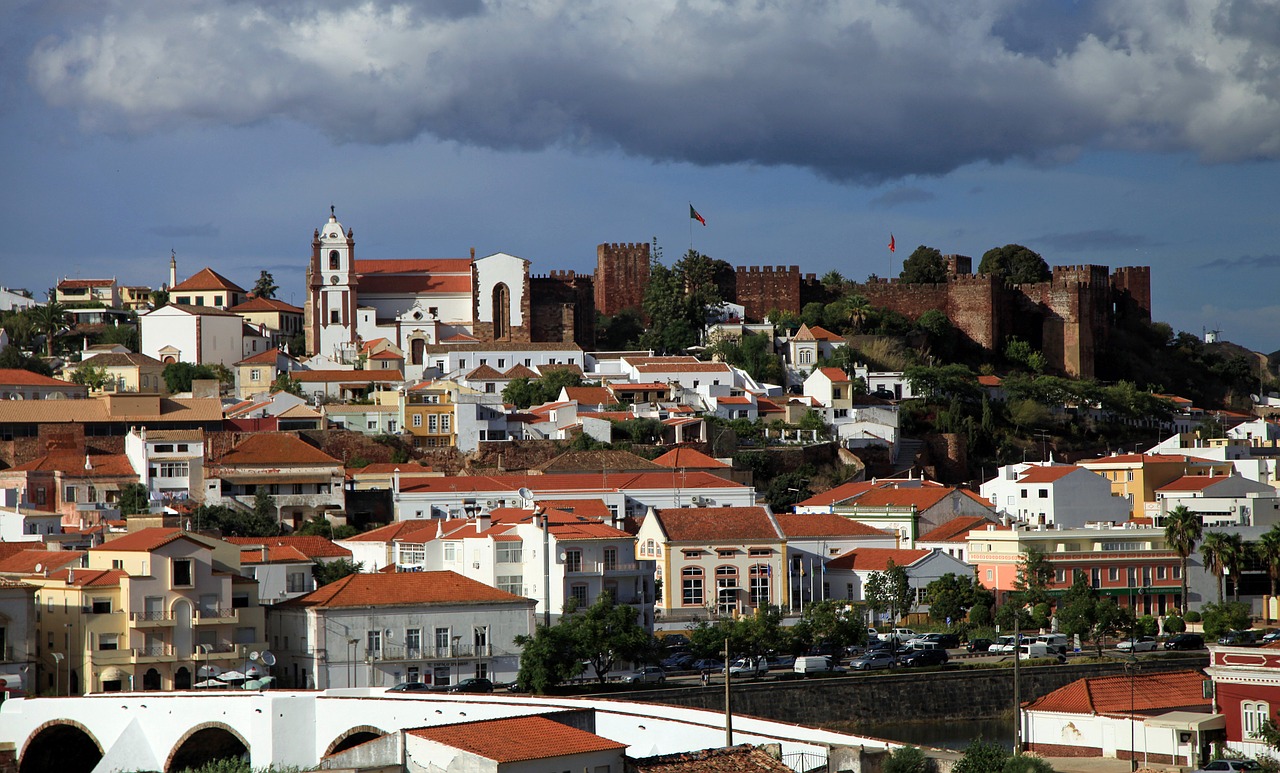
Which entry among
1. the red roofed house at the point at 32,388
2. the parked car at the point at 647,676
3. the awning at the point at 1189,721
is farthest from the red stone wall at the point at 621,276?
the awning at the point at 1189,721

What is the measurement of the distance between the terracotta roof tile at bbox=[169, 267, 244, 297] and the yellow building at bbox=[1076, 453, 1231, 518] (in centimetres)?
4430

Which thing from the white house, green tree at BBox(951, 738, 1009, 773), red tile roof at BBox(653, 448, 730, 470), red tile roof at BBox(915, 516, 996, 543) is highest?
the white house

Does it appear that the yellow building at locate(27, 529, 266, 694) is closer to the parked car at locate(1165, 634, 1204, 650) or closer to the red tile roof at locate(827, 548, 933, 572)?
the red tile roof at locate(827, 548, 933, 572)

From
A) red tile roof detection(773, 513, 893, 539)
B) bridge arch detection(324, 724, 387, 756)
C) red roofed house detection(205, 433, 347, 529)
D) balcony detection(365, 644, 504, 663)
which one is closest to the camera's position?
bridge arch detection(324, 724, 387, 756)

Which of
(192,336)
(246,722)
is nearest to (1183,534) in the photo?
(246,722)

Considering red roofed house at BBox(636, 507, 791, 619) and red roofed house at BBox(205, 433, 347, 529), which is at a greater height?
red roofed house at BBox(205, 433, 347, 529)

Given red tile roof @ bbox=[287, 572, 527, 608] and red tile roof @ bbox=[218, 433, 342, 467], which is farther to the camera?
red tile roof @ bbox=[218, 433, 342, 467]

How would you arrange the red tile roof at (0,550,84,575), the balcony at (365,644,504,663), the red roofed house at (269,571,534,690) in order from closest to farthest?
the red roofed house at (269,571,534,690) < the balcony at (365,644,504,663) < the red tile roof at (0,550,84,575)

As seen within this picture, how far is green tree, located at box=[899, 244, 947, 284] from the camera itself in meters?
104

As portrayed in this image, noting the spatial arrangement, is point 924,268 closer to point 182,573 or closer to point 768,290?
point 768,290

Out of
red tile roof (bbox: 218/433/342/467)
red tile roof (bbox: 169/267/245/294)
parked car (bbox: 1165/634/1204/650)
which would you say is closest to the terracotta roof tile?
red tile roof (bbox: 169/267/245/294)

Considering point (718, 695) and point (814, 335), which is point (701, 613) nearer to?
point (718, 695)

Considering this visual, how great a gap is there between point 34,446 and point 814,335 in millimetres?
37108

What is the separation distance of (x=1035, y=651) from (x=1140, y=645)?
4484mm
